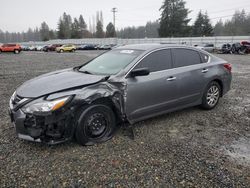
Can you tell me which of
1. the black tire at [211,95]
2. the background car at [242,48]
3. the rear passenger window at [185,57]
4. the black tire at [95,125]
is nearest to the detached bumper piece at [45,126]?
the black tire at [95,125]

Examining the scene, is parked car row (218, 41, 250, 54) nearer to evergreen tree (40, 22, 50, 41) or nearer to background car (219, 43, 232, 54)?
background car (219, 43, 232, 54)

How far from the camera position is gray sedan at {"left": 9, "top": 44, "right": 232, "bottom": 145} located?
117 inches

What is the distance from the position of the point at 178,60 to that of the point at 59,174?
3043mm

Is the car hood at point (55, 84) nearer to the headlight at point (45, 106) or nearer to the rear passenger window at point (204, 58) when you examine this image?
the headlight at point (45, 106)

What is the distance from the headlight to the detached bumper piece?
3.2 inches

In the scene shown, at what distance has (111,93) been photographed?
11.0 feet

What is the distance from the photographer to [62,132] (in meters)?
3.00

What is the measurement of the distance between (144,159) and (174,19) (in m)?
54.6

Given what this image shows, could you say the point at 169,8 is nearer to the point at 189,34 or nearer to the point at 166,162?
the point at 189,34

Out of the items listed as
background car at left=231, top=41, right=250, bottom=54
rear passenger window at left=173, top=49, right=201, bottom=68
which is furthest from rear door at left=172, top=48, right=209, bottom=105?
background car at left=231, top=41, right=250, bottom=54

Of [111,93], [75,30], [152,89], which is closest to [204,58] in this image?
[152,89]

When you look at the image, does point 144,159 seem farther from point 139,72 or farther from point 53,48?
point 53,48

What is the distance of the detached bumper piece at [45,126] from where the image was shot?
290 centimetres

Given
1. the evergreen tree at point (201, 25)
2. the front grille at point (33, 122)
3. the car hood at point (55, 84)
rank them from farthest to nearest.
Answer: the evergreen tree at point (201, 25) → the car hood at point (55, 84) → the front grille at point (33, 122)
